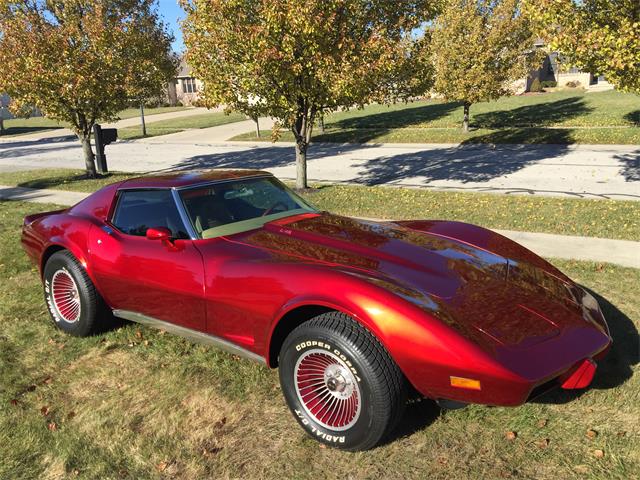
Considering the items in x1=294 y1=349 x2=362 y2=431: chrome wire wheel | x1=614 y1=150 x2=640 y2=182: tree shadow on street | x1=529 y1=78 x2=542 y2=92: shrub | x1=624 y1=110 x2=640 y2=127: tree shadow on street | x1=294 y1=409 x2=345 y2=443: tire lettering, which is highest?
x1=529 y1=78 x2=542 y2=92: shrub

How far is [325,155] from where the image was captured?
1869cm

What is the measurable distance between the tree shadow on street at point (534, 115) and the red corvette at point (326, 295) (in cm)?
2075

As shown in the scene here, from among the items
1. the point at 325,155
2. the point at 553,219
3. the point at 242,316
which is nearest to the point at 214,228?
the point at 242,316

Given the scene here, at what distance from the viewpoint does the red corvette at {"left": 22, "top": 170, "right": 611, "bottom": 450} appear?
8.43ft

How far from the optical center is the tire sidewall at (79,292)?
4.18 meters

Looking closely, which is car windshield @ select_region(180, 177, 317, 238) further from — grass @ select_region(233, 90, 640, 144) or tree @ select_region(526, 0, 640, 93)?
grass @ select_region(233, 90, 640, 144)

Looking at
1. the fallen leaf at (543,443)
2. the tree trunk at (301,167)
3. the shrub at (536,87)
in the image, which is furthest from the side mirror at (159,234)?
the shrub at (536,87)

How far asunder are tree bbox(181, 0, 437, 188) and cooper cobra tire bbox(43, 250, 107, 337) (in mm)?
5859

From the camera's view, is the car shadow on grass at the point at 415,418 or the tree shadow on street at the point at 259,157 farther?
the tree shadow on street at the point at 259,157

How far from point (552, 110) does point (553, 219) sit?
21.5 meters

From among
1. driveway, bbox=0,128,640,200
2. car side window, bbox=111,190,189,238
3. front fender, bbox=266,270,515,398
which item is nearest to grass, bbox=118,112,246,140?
driveway, bbox=0,128,640,200

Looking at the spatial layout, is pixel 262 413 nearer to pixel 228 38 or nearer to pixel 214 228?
pixel 214 228

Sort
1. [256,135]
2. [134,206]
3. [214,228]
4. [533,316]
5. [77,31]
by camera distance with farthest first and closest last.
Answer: [256,135] < [77,31] < [134,206] < [214,228] < [533,316]

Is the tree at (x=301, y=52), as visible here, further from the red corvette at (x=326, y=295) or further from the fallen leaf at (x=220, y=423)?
the fallen leaf at (x=220, y=423)
